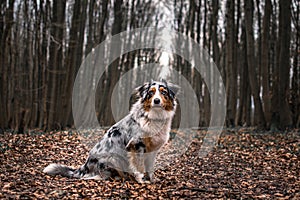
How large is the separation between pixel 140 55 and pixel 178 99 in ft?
93.7

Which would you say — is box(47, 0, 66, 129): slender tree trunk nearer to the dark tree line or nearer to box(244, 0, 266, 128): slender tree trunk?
the dark tree line

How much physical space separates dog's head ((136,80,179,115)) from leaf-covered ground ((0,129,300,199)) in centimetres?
174

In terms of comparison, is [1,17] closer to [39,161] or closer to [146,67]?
[39,161]

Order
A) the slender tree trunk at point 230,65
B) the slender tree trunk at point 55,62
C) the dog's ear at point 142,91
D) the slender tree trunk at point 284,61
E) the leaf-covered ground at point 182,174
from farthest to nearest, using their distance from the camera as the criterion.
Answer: the slender tree trunk at point 230,65 → the slender tree trunk at point 55,62 → the slender tree trunk at point 284,61 → the dog's ear at point 142,91 → the leaf-covered ground at point 182,174

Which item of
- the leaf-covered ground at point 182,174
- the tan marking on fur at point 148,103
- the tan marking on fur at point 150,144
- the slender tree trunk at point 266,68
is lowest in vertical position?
the leaf-covered ground at point 182,174

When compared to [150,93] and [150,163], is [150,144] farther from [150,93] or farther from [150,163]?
[150,93]

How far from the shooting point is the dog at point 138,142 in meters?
8.02

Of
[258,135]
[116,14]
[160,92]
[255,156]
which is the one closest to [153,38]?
[116,14]

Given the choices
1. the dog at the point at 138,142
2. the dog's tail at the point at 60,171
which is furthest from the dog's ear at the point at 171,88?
the dog's tail at the point at 60,171

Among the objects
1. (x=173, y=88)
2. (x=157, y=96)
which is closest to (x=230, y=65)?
(x=173, y=88)

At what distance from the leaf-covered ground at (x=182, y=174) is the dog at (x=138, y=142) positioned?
0.89ft

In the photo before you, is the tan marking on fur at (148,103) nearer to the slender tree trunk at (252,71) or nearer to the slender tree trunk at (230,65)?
the slender tree trunk at (252,71)

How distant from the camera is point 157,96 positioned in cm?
790

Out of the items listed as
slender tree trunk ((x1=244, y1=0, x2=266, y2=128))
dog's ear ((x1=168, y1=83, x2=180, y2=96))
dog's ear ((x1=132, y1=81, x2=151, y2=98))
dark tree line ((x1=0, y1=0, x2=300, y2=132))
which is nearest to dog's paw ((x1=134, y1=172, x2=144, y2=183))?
dog's ear ((x1=132, y1=81, x2=151, y2=98))
